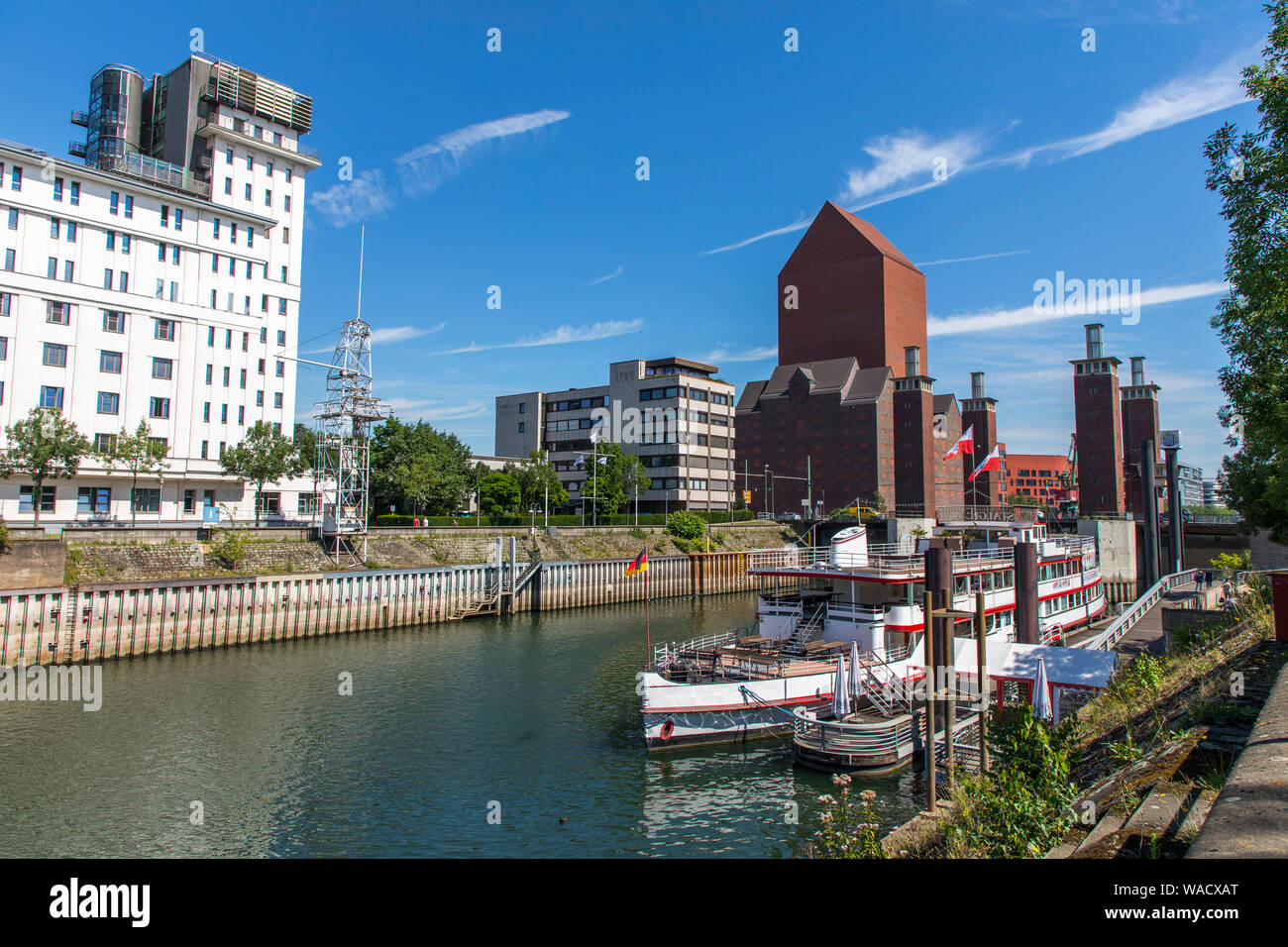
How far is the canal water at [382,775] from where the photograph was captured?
17266mm

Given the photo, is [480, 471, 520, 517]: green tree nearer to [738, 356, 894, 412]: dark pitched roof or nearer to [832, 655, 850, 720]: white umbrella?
[738, 356, 894, 412]: dark pitched roof

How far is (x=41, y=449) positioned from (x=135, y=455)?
19.2 ft

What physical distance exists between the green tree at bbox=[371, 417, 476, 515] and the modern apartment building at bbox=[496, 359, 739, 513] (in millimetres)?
28278

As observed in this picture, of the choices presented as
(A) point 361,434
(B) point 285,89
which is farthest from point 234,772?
(B) point 285,89

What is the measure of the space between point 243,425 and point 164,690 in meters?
40.7

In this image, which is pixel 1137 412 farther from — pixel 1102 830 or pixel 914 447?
pixel 1102 830

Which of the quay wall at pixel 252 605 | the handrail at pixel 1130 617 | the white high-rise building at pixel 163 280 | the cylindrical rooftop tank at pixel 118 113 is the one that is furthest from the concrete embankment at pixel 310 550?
the cylindrical rooftop tank at pixel 118 113

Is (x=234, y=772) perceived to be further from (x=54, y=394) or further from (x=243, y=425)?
(x=243, y=425)

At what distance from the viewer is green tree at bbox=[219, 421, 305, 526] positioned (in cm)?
6025

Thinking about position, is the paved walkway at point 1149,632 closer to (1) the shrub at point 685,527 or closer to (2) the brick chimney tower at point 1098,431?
(1) the shrub at point 685,527

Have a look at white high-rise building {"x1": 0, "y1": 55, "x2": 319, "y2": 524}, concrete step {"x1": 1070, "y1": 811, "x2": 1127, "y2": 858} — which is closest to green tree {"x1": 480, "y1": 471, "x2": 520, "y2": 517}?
white high-rise building {"x1": 0, "y1": 55, "x2": 319, "y2": 524}

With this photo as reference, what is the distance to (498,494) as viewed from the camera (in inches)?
3561

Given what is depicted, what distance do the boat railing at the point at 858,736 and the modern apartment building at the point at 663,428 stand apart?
82319mm

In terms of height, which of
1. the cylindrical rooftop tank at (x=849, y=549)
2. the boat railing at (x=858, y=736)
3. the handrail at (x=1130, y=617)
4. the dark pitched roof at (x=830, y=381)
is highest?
the dark pitched roof at (x=830, y=381)
